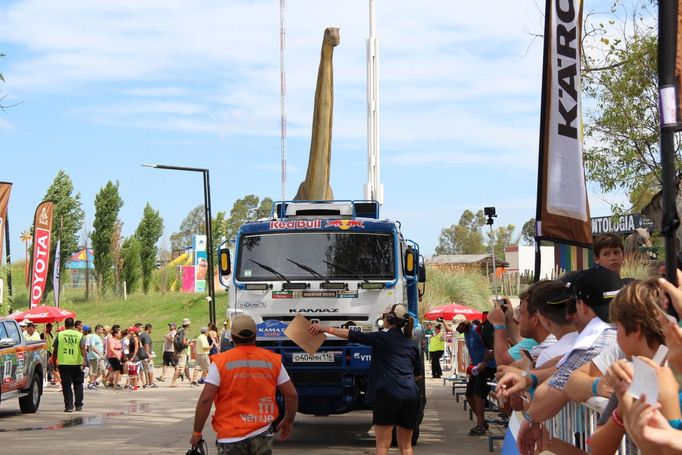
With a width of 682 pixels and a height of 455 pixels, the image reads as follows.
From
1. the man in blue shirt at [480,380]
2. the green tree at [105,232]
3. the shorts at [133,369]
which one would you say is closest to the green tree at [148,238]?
the green tree at [105,232]

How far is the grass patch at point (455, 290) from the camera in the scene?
181 feet

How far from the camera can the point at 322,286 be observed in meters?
15.1

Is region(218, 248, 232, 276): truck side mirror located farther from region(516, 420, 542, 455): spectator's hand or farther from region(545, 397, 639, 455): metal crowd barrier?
region(516, 420, 542, 455): spectator's hand

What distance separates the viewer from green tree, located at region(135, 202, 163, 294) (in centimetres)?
9444

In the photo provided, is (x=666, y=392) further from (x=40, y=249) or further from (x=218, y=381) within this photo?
(x=40, y=249)

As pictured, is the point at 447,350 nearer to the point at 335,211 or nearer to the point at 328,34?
the point at 328,34

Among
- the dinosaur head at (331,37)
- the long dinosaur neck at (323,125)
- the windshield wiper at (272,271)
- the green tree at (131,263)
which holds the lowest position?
the windshield wiper at (272,271)

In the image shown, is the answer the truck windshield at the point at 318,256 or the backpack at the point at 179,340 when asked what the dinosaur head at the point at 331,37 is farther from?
the truck windshield at the point at 318,256

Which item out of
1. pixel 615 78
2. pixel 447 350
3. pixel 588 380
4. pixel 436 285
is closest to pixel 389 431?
pixel 588 380

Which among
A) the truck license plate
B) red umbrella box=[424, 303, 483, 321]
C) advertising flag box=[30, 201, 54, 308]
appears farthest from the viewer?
red umbrella box=[424, 303, 483, 321]

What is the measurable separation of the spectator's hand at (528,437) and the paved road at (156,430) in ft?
28.1

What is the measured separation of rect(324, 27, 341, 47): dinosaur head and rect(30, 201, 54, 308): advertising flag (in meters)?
12.6

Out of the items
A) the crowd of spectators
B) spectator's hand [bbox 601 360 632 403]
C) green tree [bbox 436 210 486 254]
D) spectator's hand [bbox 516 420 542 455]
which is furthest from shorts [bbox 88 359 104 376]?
green tree [bbox 436 210 486 254]

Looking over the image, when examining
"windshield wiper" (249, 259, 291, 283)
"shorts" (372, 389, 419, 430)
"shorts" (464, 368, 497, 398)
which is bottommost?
"shorts" (464, 368, 497, 398)
